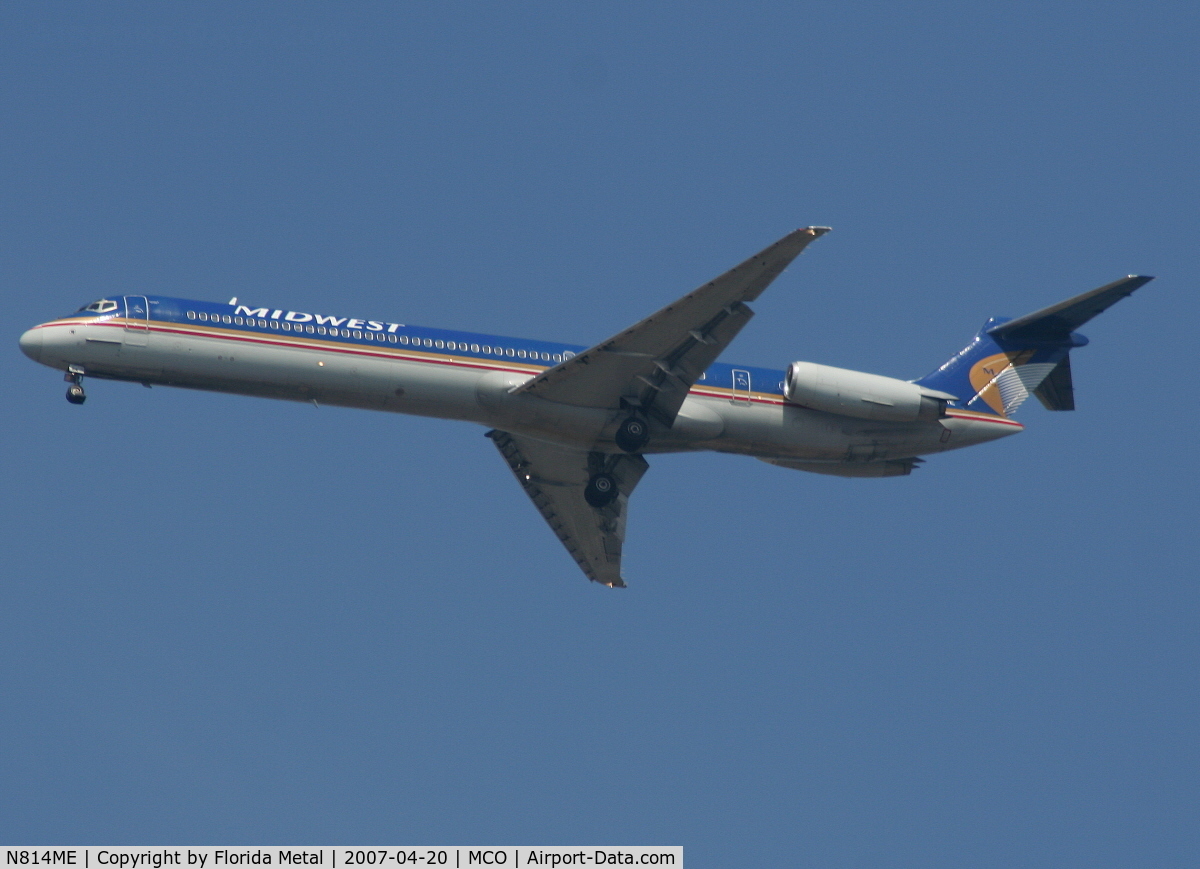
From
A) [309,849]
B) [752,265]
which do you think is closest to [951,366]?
[752,265]

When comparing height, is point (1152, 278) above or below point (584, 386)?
above

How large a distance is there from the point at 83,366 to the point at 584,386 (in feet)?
37.3

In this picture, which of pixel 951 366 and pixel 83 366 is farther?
pixel 951 366

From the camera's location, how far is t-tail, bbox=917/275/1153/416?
3762 centimetres

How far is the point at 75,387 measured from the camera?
33406mm

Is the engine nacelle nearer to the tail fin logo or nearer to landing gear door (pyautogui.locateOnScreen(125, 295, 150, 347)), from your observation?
the tail fin logo

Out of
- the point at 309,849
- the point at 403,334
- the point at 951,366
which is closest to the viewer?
the point at 309,849

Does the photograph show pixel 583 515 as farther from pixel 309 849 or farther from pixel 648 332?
pixel 309 849

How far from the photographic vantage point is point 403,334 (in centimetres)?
3394

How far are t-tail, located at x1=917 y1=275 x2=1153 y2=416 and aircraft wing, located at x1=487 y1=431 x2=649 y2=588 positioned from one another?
8.41 metres

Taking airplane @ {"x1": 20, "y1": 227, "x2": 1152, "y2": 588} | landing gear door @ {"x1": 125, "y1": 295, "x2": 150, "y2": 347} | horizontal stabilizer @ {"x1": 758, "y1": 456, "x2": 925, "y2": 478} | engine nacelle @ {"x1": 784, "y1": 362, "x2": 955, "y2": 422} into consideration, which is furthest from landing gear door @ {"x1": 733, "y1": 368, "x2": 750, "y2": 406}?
landing gear door @ {"x1": 125, "y1": 295, "x2": 150, "y2": 347}

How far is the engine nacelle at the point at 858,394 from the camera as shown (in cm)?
3481

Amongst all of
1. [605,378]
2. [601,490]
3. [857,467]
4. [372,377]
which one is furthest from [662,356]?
[372,377]

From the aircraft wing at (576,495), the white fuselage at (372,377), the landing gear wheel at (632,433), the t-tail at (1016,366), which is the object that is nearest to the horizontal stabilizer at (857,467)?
the white fuselage at (372,377)
